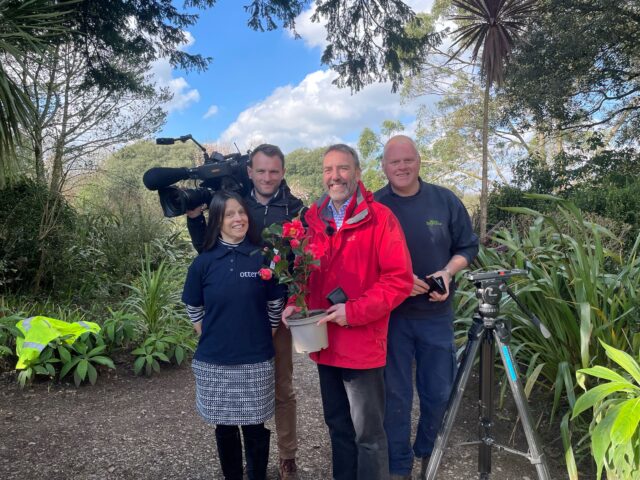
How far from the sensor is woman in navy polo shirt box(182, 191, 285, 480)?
7.13 ft

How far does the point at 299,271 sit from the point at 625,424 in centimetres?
140

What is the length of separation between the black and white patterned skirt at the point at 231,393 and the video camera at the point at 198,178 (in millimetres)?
804

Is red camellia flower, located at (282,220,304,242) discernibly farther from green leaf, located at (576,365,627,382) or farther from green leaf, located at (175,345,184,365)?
green leaf, located at (175,345,184,365)

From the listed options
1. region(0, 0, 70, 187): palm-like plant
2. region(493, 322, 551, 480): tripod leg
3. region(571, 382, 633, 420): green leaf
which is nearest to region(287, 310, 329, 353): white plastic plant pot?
region(493, 322, 551, 480): tripod leg

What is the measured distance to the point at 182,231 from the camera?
28.3 feet

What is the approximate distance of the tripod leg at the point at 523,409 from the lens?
1.97 m

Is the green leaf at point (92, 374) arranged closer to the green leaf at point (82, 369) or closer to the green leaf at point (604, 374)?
the green leaf at point (82, 369)

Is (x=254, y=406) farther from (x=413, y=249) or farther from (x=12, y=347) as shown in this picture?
(x=12, y=347)

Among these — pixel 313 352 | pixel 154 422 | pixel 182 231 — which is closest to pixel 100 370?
pixel 154 422

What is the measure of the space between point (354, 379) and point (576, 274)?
172 centimetres

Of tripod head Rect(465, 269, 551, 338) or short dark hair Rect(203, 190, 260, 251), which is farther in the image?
short dark hair Rect(203, 190, 260, 251)

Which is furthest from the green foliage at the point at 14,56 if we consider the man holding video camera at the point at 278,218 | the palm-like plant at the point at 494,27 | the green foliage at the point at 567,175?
the green foliage at the point at 567,175

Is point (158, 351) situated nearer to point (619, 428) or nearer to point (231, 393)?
point (231, 393)

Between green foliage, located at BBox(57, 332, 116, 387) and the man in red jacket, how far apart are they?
251 cm
